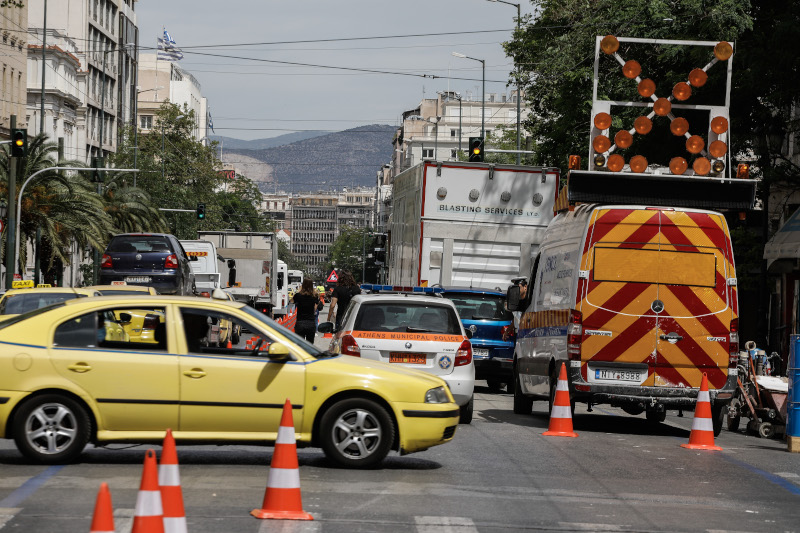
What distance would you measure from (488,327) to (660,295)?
7.71 meters

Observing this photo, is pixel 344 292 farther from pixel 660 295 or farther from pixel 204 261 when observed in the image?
pixel 204 261

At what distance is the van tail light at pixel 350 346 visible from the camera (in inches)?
595

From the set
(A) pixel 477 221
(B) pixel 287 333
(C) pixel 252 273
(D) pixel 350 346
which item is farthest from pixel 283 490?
(C) pixel 252 273

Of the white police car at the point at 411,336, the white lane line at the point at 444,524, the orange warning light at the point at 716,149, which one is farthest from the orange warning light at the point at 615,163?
the white lane line at the point at 444,524

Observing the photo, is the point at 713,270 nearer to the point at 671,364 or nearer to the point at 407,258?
the point at 671,364

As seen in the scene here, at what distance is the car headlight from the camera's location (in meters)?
11.3

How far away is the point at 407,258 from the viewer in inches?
1024

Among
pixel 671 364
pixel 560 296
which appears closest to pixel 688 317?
pixel 671 364

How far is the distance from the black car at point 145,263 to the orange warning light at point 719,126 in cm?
1474

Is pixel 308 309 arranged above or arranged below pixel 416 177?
below

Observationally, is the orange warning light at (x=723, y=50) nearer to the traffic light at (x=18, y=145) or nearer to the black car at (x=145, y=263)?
the black car at (x=145, y=263)

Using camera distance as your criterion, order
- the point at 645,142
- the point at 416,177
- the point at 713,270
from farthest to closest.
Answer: the point at 645,142 → the point at 416,177 → the point at 713,270

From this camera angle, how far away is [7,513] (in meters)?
8.58

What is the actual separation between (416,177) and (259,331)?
14.5 metres
